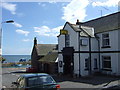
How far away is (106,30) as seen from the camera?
832 inches

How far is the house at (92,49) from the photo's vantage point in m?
20.2

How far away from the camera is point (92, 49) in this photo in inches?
878

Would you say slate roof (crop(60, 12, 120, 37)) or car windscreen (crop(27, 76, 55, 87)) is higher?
slate roof (crop(60, 12, 120, 37))

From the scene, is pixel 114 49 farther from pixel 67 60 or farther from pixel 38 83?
pixel 38 83

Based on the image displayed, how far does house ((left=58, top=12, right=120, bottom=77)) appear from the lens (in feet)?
66.4

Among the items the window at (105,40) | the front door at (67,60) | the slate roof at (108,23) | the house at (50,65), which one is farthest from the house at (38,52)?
the window at (105,40)

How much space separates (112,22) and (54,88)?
16424 mm

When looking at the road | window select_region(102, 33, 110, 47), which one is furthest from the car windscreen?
window select_region(102, 33, 110, 47)

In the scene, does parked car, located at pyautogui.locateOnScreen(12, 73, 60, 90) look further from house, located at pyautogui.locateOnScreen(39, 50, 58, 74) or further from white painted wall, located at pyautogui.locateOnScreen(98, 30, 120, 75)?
house, located at pyautogui.locateOnScreen(39, 50, 58, 74)

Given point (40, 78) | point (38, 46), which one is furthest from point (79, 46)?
point (38, 46)

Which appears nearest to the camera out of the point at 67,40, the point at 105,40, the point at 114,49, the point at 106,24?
the point at 114,49

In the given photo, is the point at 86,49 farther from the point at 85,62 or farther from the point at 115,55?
the point at 115,55

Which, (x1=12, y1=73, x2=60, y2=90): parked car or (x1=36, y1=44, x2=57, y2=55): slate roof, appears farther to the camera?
(x1=36, y1=44, x2=57, y2=55): slate roof

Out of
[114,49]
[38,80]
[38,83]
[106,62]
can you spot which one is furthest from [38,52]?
[38,83]
